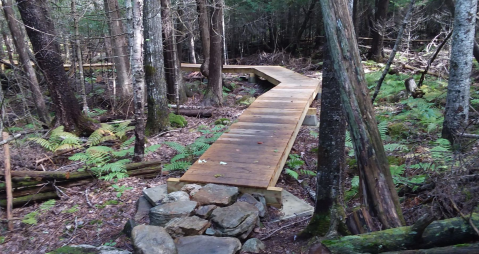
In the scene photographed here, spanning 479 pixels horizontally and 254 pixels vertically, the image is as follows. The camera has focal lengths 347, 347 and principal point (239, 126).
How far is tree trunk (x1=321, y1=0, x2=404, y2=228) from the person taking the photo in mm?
2805

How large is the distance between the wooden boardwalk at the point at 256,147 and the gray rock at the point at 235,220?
1.80ft

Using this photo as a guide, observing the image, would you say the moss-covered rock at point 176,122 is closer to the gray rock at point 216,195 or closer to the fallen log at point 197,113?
the fallen log at point 197,113

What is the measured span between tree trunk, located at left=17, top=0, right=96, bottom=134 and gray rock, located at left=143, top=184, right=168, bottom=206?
4.38 metres

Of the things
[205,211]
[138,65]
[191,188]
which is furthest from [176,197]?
[138,65]

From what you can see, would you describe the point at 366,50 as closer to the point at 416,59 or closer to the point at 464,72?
the point at 416,59

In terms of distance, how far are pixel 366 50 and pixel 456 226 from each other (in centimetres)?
1850

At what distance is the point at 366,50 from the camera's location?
19.1 m

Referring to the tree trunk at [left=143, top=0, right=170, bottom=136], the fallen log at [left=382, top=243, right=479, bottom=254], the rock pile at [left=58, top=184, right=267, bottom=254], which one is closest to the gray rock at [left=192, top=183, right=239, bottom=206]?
the rock pile at [left=58, top=184, right=267, bottom=254]

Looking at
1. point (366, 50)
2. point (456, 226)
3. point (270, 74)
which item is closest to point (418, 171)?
point (456, 226)

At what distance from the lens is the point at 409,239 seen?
89.3 inches

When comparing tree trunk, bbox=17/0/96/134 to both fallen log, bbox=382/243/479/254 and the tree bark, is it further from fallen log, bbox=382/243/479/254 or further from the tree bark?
fallen log, bbox=382/243/479/254

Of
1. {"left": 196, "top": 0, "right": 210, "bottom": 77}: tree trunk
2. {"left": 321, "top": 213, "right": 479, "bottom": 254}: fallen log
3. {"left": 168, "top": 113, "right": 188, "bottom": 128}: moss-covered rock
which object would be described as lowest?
{"left": 168, "top": 113, "right": 188, "bottom": 128}: moss-covered rock

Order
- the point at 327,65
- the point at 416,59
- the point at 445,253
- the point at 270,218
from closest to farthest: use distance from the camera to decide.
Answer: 1. the point at 445,253
2. the point at 327,65
3. the point at 270,218
4. the point at 416,59

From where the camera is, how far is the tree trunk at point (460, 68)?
5.70m
